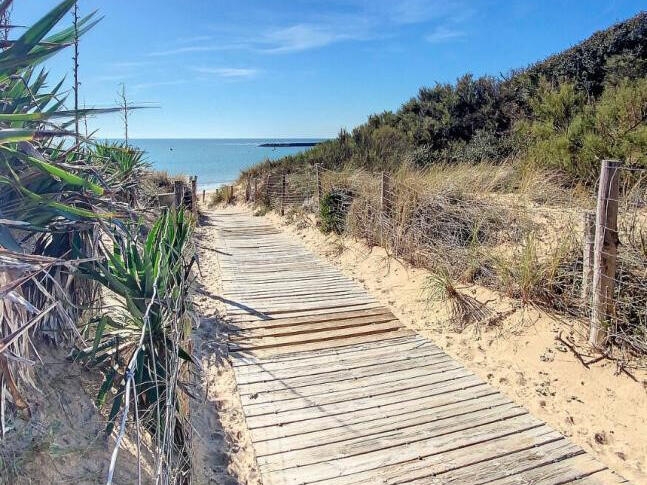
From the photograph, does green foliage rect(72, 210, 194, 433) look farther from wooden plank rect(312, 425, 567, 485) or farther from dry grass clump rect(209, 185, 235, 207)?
dry grass clump rect(209, 185, 235, 207)

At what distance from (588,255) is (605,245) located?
22cm

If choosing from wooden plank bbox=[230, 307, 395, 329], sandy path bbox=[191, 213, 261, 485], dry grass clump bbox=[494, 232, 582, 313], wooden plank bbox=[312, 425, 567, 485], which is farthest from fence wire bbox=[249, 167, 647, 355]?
sandy path bbox=[191, 213, 261, 485]

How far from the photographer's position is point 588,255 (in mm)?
3457

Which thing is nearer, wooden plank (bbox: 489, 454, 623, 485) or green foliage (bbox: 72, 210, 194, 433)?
green foliage (bbox: 72, 210, 194, 433)

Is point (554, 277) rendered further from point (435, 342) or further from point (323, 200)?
point (323, 200)

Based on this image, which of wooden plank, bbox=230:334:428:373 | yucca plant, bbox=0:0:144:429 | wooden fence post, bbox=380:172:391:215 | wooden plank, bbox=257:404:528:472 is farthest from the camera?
wooden fence post, bbox=380:172:391:215

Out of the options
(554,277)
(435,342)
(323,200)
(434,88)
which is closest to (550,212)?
(554,277)

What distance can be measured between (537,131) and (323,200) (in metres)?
4.18

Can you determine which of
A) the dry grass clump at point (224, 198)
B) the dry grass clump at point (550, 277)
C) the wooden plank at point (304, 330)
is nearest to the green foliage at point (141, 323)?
the wooden plank at point (304, 330)

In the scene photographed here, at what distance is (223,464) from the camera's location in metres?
2.54

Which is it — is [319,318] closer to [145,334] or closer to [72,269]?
[145,334]

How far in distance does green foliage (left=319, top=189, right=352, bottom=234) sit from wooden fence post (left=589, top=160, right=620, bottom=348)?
4.70 meters

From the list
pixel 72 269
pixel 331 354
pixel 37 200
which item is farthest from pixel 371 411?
pixel 37 200

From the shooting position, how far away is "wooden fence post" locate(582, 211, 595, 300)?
135 inches
